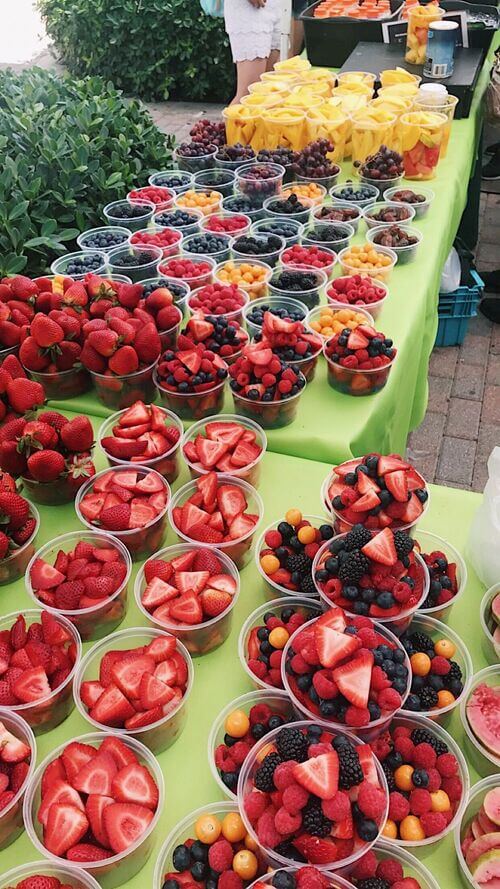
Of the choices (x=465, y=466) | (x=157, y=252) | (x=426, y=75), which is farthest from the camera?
(x=426, y=75)

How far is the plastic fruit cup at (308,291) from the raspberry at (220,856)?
1600mm

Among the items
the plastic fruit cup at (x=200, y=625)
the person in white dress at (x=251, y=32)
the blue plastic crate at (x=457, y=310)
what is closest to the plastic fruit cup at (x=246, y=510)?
the plastic fruit cup at (x=200, y=625)

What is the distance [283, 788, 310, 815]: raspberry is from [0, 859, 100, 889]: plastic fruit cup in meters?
0.29

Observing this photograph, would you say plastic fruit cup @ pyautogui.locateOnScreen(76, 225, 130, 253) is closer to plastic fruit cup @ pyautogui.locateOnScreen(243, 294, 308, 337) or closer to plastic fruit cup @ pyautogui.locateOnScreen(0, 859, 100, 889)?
plastic fruit cup @ pyautogui.locateOnScreen(243, 294, 308, 337)

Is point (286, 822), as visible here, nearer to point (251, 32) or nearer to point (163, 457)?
point (163, 457)

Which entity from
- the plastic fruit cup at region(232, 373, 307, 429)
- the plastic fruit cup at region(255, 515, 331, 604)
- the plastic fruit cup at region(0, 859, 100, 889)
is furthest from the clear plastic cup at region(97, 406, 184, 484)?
the plastic fruit cup at region(0, 859, 100, 889)

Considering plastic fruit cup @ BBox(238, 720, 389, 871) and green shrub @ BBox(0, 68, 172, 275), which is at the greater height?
green shrub @ BBox(0, 68, 172, 275)

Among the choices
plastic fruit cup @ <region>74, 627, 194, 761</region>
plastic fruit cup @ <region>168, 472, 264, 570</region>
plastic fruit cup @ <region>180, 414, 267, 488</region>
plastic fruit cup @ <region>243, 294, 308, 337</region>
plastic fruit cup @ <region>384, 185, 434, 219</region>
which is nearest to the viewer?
plastic fruit cup @ <region>74, 627, 194, 761</region>

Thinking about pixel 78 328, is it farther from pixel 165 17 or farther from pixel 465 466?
pixel 165 17

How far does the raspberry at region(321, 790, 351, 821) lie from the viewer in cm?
88

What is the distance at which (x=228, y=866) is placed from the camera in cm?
94

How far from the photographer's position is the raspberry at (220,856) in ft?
3.07

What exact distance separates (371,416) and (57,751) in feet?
3.75

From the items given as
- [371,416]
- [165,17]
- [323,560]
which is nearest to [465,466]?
[371,416]
